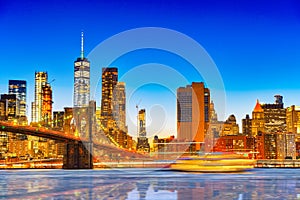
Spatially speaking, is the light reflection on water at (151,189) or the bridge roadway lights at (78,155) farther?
the bridge roadway lights at (78,155)

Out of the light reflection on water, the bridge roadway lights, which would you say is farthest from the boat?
the light reflection on water

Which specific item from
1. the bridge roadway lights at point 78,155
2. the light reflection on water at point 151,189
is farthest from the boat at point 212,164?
the light reflection on water at point 151,189

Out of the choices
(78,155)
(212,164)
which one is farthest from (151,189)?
(78,155)

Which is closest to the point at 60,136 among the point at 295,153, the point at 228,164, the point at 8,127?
the point at 8,127

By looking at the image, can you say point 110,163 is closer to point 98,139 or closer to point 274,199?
point 98,139

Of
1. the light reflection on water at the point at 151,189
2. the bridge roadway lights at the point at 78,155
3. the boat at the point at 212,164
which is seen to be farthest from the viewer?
the bridge roadway lights at the point at 78,155

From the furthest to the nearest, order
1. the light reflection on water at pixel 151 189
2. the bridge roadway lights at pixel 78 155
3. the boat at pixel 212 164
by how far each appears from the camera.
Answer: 1. the bridge roadway lights at pixel 78 155
2. the boat at pixel 212 164
3. the light reflection on water at pixel 151 189

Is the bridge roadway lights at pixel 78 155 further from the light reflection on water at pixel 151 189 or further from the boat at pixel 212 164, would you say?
the light reflection on water at pixel 151 189

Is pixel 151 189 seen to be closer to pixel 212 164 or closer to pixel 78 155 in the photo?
pixel 212 164
